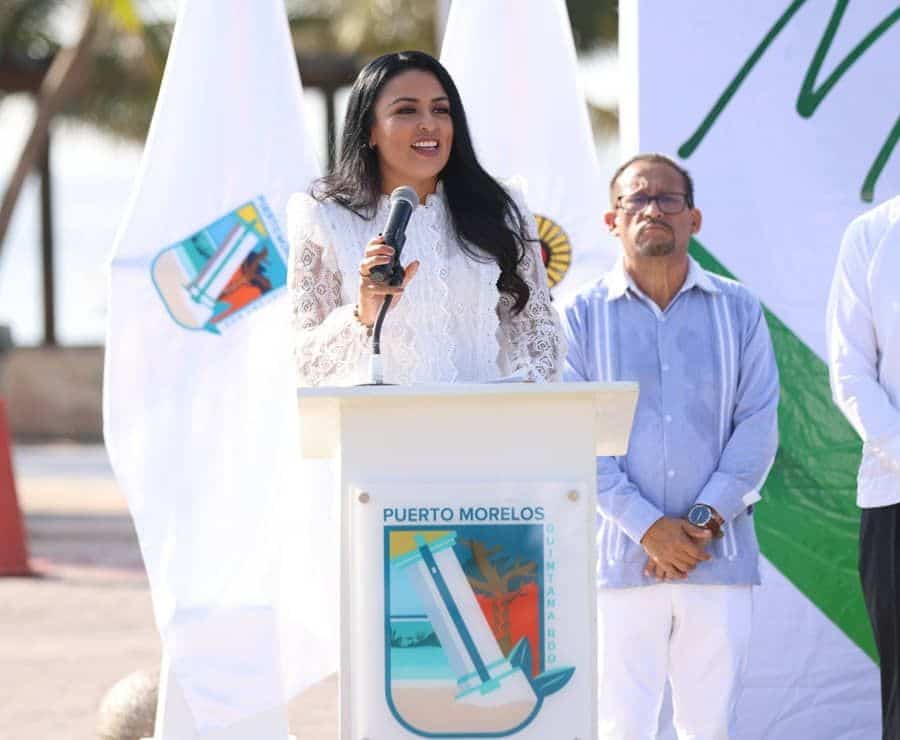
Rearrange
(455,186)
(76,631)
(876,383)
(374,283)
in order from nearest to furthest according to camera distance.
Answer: (374,283) < (455,186) < (876,383) < (76,631)

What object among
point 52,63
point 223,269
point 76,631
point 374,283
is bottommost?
point 76,631

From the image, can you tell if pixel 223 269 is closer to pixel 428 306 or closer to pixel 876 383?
pixel 428 306

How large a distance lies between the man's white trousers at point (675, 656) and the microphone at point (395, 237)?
5.11ft

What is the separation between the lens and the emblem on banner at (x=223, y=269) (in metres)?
6.03

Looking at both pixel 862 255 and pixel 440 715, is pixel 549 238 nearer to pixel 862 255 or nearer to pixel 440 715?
pixel 862 255

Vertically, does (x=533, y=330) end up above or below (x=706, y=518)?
above

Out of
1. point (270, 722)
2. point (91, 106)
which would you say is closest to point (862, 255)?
point (270, 722)

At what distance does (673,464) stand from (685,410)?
0.15 m

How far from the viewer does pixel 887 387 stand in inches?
190

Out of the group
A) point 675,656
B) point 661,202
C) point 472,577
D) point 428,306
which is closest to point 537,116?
point 661,202

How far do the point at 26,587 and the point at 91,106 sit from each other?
26.5 metres

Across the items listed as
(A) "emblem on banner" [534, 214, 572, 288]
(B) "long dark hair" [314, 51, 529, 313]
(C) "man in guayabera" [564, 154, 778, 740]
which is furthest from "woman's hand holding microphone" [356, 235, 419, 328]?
(A) "emblem on banner" [534, 214, 572, 288]

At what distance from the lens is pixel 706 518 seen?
4871mm

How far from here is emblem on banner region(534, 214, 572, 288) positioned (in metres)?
6.37
